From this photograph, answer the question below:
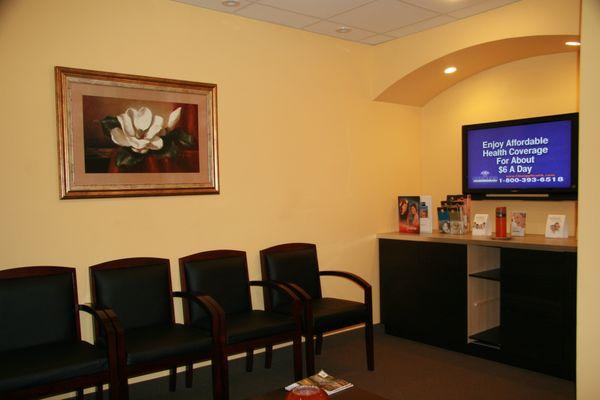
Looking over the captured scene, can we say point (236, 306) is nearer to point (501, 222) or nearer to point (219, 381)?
point (219, 381)

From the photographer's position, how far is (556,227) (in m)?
4.03

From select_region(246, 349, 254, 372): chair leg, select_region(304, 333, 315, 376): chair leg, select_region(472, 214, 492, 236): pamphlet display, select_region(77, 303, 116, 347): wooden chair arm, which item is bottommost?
select_region(246, 349, 254, 372): chair leg

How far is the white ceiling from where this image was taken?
12.1 feet

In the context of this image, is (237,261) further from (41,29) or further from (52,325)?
(41,29)

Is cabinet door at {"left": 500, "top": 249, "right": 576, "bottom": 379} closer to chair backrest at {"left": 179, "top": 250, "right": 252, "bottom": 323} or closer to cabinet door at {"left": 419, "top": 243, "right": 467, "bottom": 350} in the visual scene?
cabinet door at {"left": 419, "top": 243, "right": 467, "bottom": 350}

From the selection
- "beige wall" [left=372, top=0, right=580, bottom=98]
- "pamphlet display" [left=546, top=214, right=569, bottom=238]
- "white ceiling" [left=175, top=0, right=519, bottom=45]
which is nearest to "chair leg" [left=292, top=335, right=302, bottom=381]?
"pamphlet display" [left=546, top=214, right=569, bottom=238]

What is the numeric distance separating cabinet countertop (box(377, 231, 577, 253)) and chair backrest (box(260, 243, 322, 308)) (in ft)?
3.08

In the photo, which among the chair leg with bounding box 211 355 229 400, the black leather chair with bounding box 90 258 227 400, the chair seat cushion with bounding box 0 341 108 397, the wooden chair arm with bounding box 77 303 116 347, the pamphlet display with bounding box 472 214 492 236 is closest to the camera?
the chair seat cushion with bounding box 0 341 108 397

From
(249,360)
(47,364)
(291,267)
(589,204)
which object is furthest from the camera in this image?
(291,267)

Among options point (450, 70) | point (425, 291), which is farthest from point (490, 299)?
point (450, 70)

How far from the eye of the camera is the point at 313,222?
4.45 meters

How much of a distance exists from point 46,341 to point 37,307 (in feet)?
0.65

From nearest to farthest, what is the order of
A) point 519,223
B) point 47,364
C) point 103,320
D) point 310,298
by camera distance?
point 47,364, point 103,320, point 310,298, point 519,223

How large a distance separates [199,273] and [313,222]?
4.06 feet
